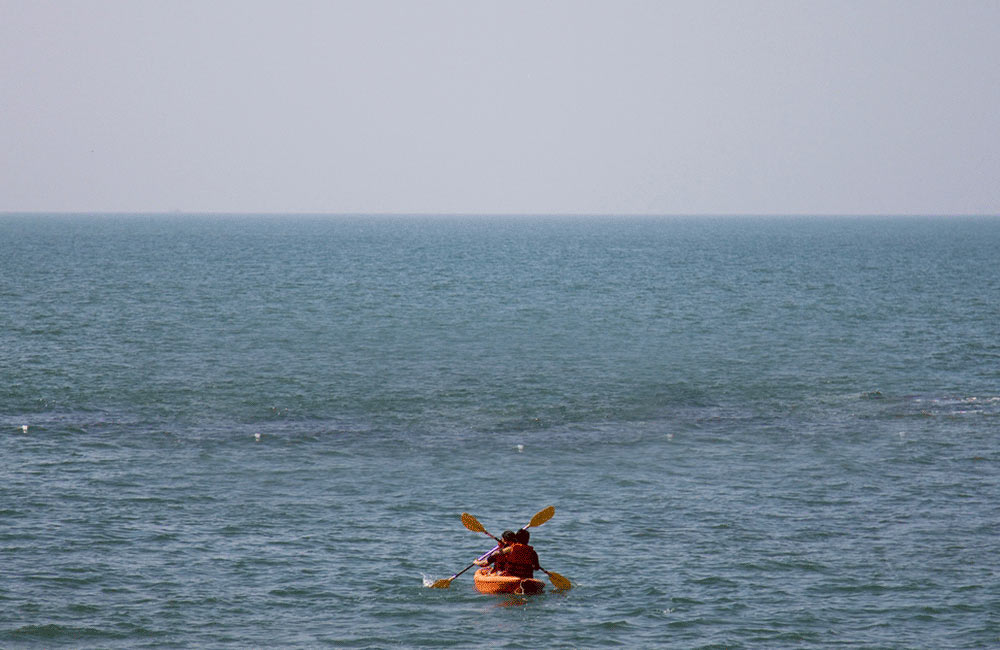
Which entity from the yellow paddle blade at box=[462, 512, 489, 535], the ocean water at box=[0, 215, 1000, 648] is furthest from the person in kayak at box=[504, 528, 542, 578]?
the yellow paddle blade at box=[462, 512, 489, 535]

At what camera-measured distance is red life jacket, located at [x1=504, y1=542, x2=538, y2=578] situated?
3250cm

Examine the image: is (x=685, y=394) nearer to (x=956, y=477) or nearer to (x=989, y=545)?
(x=956, y=477)

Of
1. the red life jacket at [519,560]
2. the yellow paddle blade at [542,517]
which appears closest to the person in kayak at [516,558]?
the red life jacket at [519,560]

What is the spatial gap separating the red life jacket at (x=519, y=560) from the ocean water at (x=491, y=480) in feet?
2.61

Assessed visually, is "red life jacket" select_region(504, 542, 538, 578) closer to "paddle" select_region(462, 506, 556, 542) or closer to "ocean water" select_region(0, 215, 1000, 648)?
"ocean water" select_region(0, 215, 1000, 648)

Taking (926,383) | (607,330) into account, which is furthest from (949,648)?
(607,330)

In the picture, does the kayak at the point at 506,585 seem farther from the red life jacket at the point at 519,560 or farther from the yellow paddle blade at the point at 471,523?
the yellow paddle blade at the point at 471,523

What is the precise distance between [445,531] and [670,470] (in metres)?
11.8

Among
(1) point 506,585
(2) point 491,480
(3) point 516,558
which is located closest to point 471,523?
(3) point 516,558

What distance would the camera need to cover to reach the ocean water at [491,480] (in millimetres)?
30734

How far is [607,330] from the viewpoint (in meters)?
93.2

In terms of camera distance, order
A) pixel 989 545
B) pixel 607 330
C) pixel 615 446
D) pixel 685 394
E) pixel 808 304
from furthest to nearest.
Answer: pixel 808 304
pixel 607 330
pixel 685 394
pixel 615 446
pixel 989 545

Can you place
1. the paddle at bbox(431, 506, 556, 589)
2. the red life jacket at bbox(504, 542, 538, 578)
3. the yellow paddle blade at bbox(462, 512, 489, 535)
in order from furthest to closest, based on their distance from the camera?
the yellow paddle blade at bbox(462, 512, 489, 535) < the paddle at bbox(431, 506, 556, 589) < the red life jacket at bbox(504, 542, 538, 578)

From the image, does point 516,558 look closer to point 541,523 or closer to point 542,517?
point 541,523
